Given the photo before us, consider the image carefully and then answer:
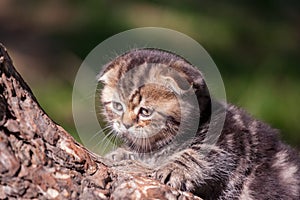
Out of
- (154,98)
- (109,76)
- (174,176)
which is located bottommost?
(174,176)

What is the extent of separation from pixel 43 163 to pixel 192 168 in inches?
29.9

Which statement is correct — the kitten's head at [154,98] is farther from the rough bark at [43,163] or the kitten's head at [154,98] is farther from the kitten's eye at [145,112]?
the rough bark at [43,163]

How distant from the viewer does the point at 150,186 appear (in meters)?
2.61

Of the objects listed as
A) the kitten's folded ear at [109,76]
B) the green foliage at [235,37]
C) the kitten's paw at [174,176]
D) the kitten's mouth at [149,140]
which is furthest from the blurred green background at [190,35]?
the kitten's paw at [174,176]

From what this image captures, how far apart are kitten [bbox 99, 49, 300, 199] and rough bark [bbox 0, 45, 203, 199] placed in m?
0.39

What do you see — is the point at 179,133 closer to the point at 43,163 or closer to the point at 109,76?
the point at 109,76

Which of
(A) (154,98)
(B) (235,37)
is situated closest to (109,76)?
(A) (154,98)

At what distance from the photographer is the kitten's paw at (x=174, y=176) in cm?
293

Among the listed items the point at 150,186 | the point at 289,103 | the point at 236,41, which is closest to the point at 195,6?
the point at 236,41

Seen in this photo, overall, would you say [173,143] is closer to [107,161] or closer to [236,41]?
[107,161]

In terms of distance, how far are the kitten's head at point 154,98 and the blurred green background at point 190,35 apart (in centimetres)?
197

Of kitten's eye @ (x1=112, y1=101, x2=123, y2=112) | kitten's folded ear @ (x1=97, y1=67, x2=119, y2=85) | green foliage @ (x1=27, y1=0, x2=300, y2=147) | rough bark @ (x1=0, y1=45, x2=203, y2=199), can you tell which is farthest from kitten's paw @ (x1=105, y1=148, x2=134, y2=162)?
green foliage @ (x1=27, y1=0, x2=300, y2=147)

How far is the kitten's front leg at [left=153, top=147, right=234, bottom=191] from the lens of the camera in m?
2.96

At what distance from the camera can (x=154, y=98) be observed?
310 cm
